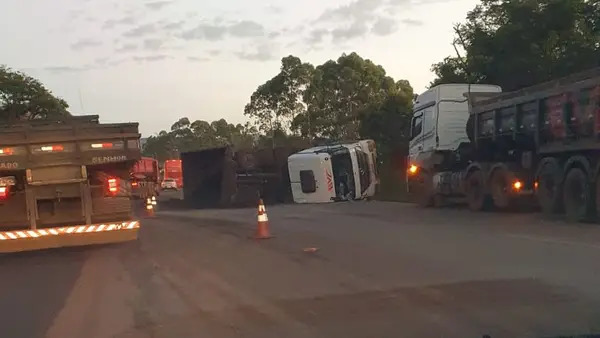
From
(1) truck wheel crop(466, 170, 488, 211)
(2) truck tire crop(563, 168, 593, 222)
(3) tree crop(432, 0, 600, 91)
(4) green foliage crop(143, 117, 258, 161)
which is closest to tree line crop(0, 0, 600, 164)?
(3) tree crop(432, 0, 600, 91)

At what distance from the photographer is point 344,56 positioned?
2484 inches

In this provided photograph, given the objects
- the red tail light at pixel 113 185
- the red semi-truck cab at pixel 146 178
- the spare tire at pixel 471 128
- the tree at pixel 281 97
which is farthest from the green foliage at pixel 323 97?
the red tail light at pixel 113 185

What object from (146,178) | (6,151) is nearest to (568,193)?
(6,151)

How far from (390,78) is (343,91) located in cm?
429

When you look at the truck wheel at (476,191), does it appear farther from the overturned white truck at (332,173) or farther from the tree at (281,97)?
the tree at (281,97)

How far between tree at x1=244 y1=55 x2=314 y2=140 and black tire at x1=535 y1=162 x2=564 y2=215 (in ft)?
155

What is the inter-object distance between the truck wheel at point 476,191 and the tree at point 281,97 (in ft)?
142

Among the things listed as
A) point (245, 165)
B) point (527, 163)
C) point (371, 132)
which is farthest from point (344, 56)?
point (527, 163)

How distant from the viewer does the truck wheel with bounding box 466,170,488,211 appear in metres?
23.0

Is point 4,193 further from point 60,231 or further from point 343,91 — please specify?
point 343,91

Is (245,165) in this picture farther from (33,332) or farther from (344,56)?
(33,332)

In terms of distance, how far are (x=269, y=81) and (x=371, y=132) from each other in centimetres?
2214

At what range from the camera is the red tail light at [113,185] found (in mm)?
15641

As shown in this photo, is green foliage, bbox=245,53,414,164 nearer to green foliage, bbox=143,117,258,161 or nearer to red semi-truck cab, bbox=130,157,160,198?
red semi-truck cab, bbox=130,157,160,198
